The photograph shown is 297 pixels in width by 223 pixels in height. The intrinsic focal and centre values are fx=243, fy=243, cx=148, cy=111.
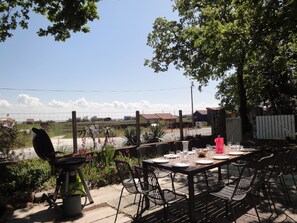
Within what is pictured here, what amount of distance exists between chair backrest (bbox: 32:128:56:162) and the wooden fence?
29.8 feet

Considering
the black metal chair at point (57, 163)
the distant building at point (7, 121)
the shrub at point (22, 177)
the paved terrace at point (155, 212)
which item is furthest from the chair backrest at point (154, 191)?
the distant building at point (7, 121)

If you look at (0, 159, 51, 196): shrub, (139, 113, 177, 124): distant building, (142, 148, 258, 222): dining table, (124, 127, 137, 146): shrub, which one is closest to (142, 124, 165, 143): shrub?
(124, 127, 137, 146): shrub

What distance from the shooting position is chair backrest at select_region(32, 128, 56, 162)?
390 cm

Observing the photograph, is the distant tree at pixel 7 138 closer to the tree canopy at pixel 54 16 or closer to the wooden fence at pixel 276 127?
the tree canopy at pixel 54 16

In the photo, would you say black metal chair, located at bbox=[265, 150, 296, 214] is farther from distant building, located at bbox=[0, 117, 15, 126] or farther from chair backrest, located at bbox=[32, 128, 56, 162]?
distant building, located at bbox=[0, 117, 15, 126]

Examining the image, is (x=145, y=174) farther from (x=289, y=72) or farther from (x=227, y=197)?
(x=289, y=72)

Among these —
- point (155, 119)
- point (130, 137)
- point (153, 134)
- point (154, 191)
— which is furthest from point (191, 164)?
point (155, 119)

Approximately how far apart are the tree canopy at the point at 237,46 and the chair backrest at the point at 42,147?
6.02 m

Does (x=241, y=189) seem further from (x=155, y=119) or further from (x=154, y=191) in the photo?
(x=155, y=119)

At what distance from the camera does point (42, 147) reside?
13.0 ft

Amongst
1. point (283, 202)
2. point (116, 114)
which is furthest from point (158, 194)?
point (116, 114)

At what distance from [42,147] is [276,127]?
9.32 meters

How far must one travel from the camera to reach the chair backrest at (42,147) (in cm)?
390

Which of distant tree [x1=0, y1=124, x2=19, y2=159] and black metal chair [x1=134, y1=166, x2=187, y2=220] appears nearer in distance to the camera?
black metal chair [x1=134, y1=166, x2=187, y2=220]
